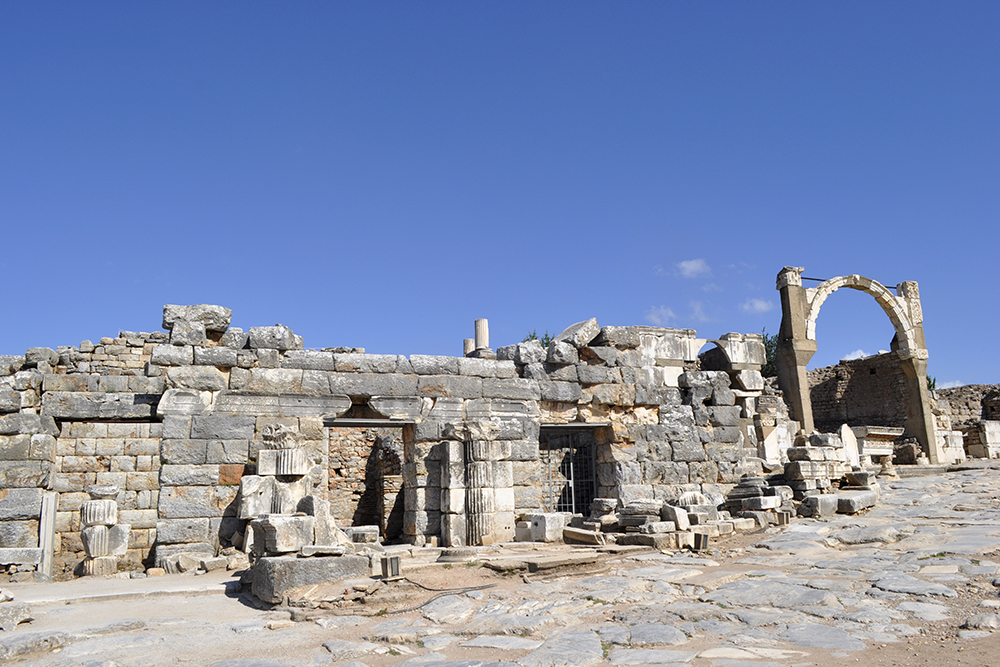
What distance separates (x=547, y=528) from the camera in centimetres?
1020

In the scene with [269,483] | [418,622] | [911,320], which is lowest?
Result: [418,622]

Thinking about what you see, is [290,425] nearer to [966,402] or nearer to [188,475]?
[188,475]

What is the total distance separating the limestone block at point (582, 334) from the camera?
43.0 ft

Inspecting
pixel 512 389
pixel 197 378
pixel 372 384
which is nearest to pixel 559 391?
pixel 512 389

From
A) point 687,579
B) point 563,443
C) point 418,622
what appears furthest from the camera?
point 563,443

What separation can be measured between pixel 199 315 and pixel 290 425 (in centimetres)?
213

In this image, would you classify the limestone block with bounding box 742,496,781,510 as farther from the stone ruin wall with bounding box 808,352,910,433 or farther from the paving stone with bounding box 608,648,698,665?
the stone ruin wall with bounding box 808,352,910,433

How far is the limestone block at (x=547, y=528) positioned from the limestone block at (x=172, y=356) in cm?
553

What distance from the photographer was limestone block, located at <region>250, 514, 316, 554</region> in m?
7.44

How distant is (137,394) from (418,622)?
6879mm

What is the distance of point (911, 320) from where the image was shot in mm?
24250

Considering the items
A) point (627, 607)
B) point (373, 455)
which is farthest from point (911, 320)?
point (627, 607)

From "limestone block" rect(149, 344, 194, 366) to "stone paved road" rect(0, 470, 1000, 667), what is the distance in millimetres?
4183

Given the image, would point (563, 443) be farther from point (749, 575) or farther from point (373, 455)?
point (749, 575)
